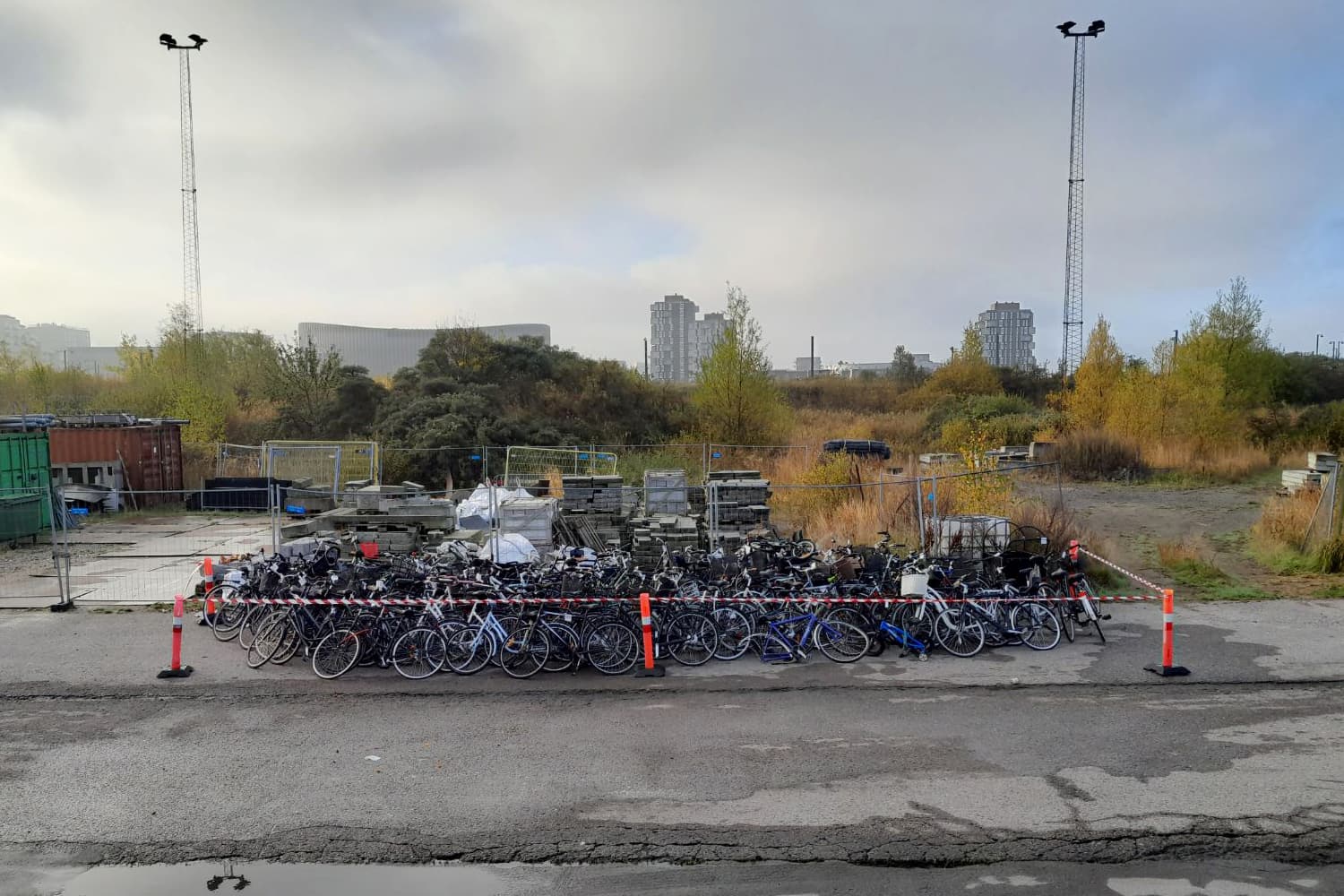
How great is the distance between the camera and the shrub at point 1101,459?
2814cm

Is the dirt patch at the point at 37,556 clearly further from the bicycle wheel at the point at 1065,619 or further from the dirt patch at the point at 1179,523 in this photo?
the dirt patch at the point at 1179,523

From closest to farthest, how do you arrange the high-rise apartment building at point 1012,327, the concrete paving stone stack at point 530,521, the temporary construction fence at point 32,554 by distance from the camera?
the temporary construction fence at point 32,554, the concrete paving stone stack at point 530,521, the high-rise apartment building at point 1012,327

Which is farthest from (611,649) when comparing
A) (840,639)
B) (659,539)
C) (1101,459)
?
(1101,459)

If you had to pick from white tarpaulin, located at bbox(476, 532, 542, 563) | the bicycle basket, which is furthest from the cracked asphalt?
white tarpaulin, located at bbox(476, 532, 542, 563)

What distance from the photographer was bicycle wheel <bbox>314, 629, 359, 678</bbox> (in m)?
8.78

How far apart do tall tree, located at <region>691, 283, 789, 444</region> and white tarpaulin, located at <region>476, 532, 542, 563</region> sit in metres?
16.8

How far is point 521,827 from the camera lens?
221 inches

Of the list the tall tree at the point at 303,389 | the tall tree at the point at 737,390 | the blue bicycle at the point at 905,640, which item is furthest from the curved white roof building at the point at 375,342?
the blue bicycle at the point at 905,640

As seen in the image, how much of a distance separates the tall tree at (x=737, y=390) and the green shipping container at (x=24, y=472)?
19.0 meters

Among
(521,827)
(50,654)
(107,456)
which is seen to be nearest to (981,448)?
(521,827)

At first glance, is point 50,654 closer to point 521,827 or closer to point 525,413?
point 521,827

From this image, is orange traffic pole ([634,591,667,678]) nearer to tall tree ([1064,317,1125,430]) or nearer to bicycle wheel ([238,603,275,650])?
bicycle wheel ([238,603,275,650])

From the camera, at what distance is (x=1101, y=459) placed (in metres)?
28.5

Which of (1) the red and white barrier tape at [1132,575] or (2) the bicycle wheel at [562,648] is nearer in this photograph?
(2) the bicycle wheel at [562,648]
